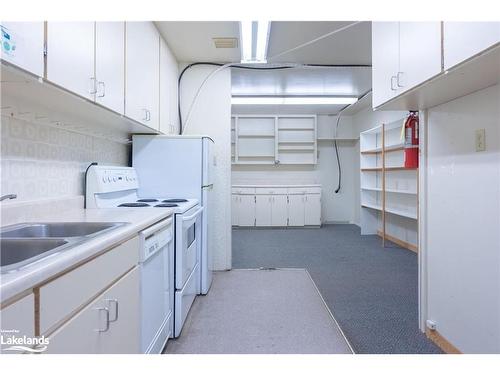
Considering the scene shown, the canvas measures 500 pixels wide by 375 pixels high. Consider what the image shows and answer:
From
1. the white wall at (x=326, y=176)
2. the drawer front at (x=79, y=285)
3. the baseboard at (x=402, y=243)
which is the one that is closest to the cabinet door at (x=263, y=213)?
the white wall at (x=326, y=176)

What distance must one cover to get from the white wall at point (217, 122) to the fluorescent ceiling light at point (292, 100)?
1.75m

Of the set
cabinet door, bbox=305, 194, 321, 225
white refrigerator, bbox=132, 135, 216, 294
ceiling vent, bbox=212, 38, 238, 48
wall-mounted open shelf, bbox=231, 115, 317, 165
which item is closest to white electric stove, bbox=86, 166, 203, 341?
white refrigerator, bbox=132, 135, 216, 294

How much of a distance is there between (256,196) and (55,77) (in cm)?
480

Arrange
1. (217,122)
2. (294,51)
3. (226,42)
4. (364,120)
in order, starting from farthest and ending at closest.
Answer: (364,120)
(217,122)
(294,51)
(226,42)

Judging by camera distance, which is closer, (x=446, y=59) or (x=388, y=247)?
(x=446, y=59)

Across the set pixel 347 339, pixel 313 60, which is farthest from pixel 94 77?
pixel 313 60

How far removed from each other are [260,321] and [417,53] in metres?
1.93

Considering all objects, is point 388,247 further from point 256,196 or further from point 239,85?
point 239,85

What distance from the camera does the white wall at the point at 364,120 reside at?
4621 mm

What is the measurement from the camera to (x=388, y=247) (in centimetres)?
433

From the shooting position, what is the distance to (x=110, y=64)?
1.60m

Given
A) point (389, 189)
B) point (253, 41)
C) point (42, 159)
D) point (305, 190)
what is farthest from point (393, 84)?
point (305, 190)

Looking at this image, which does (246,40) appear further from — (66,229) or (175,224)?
(66,229)
